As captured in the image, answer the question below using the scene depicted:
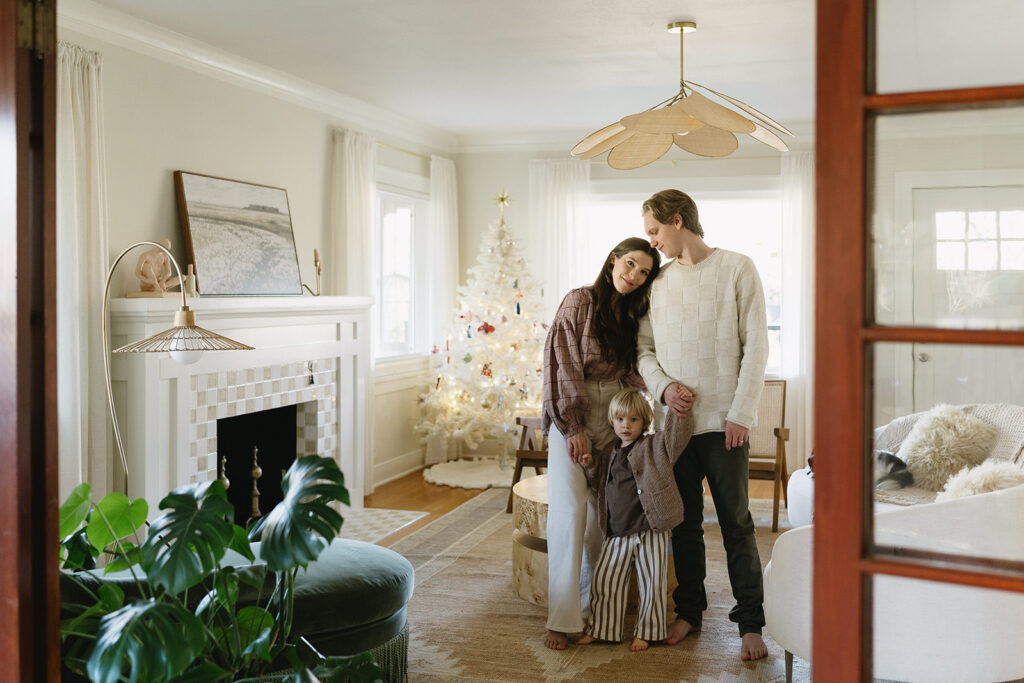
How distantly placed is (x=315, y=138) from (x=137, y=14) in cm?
178

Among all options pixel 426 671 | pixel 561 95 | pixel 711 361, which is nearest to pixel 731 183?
pixel 561 95

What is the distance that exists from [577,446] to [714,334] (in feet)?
2.04

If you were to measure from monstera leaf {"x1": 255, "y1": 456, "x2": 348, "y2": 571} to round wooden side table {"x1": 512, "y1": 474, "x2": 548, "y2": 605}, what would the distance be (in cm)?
A: 184

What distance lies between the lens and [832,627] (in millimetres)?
Result: 1359

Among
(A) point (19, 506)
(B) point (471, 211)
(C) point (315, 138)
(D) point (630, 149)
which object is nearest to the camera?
(A) point (19, 506)

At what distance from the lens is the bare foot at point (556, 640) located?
337 cm

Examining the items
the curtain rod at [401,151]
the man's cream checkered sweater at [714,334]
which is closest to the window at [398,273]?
the curtain rod at [401,151]

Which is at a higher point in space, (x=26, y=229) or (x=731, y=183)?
(x=731, y=183)

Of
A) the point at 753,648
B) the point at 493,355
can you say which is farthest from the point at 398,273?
the point at 753,648

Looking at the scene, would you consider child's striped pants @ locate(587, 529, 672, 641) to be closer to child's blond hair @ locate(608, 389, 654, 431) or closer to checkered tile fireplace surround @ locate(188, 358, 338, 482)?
child's blond hair @ locate(608, 389, 654, 431)

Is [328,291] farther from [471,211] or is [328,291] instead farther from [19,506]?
[19,506]

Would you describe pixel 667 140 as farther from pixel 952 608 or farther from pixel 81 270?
pixel 952 608

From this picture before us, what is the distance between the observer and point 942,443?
160 cm

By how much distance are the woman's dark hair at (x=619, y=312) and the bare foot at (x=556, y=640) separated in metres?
1.02
